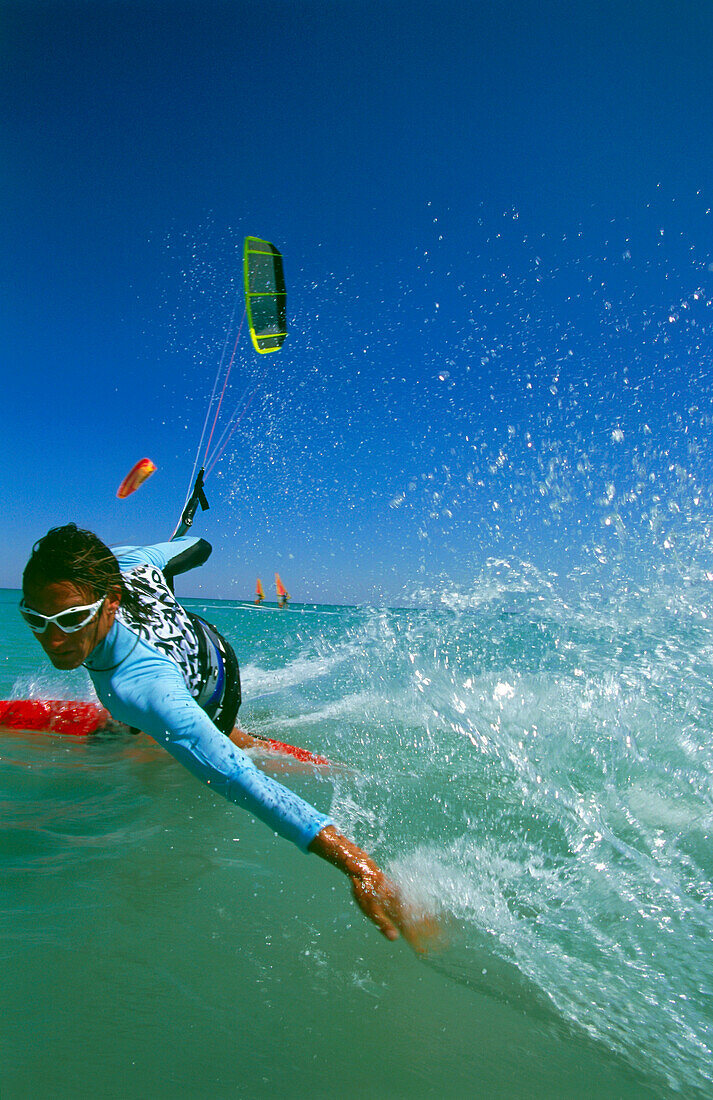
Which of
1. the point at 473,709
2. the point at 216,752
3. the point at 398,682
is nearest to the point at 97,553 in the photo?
the point at 216,752

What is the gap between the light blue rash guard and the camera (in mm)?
1672

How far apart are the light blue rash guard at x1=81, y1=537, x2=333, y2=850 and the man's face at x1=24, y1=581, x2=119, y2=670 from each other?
7cm

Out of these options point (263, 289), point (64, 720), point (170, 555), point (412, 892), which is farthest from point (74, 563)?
point (263, 289)

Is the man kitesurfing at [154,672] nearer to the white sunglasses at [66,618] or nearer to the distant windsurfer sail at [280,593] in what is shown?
the white sunglasses at [66,618]

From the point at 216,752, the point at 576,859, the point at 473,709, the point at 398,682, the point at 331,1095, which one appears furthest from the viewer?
the point at 398,682

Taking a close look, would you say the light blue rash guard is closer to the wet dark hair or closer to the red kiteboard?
the wet dark hair

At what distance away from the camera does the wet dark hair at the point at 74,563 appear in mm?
1943

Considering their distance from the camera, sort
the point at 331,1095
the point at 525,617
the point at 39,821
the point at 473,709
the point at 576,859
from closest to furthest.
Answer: the point at 331,1095 → the point at 576,859 → the point at 39,821 → the point at 473,709 → the point at 525,617

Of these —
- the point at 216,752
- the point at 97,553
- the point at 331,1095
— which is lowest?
the point at 331,1095

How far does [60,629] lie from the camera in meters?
1.92

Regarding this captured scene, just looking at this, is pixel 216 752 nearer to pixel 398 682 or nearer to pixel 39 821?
pixel 39 821

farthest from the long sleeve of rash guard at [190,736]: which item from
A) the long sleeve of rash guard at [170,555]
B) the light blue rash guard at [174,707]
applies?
the long sleeve of rash guard at [170,555]

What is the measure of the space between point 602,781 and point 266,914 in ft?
7.30

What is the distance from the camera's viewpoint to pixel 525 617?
5430 mm
